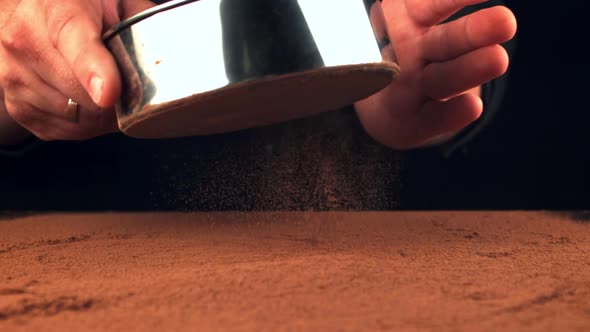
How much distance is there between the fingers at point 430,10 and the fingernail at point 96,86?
1.22 ft

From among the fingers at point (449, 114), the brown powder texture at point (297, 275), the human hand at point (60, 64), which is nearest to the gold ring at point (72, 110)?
the human hand at point (60, 64)

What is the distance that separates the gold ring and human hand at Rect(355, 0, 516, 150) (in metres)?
0.34

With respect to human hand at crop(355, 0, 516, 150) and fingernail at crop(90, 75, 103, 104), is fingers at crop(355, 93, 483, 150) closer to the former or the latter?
human hand at crop(355, 0, 516, 150)

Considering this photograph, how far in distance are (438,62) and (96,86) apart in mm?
383

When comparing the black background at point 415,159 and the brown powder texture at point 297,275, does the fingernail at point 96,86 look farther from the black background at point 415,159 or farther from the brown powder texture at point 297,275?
the black background at point 415,159

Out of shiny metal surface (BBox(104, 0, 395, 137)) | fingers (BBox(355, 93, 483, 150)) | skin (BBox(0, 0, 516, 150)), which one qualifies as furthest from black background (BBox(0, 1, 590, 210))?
shiny metal surface (BBox(104, 0, 395, 137))

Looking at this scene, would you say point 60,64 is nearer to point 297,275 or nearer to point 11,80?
point 11,80

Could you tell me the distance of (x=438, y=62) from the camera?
0.67 metres

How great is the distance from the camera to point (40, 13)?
580mm

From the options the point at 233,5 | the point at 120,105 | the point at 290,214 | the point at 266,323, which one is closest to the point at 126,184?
the point at 290,214

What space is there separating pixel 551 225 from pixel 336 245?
0.28m

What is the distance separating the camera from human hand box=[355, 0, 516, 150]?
Answer: 608 mm

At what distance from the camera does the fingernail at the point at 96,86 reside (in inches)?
18.7

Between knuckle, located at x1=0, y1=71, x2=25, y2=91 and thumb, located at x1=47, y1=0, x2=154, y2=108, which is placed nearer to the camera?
thumb, located at x1=47, y1=0, x2=154, y2=108
